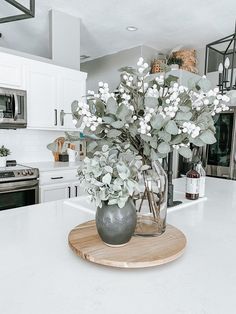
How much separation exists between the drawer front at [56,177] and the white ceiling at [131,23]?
1862 mm

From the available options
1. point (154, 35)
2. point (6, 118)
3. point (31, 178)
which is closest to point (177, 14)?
point (154, 35)

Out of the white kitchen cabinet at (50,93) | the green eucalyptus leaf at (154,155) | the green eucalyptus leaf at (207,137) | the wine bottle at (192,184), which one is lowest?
the wine bottle at (192,184)

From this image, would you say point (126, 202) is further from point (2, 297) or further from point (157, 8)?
point (157, 8)

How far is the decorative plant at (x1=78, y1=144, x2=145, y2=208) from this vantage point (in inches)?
34.3

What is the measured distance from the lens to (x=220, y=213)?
1.48 m

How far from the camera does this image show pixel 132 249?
934mm

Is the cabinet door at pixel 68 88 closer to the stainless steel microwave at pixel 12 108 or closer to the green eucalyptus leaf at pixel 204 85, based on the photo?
the stainless steel microwave at pixel 12 108

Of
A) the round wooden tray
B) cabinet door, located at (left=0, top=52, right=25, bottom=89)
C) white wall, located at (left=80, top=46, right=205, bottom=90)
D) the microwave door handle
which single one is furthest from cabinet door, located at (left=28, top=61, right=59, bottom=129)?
the round wooden tray

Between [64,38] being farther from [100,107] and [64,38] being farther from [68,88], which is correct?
[100,107]

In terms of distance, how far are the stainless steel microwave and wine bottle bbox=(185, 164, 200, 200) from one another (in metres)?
2.03

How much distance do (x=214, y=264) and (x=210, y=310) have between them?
251 mm

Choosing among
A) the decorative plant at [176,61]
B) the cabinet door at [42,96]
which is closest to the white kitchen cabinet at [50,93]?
the cabinet door at [42,96]

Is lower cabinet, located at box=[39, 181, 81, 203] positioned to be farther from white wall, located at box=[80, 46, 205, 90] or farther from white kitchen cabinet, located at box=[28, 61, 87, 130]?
white wall, located at box=[80, 46, 205, 90]

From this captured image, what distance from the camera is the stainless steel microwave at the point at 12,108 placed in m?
2.84
